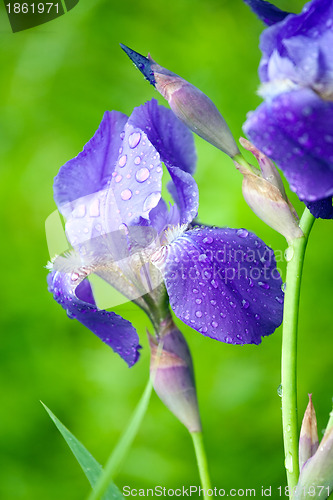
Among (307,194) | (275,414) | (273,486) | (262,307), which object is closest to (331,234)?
(275,414)

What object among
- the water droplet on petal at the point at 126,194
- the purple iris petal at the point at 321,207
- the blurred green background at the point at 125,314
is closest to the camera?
the purple iris petal at the point at 321,207

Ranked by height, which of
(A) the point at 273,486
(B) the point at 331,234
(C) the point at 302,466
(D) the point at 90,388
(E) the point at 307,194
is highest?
(E) the point at 307,194

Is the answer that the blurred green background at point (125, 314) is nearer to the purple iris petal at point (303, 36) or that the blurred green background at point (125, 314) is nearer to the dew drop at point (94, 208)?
the dew drop at point (94, 208)

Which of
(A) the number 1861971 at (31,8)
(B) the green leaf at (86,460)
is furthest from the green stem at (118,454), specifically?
(A) the number 1861971 at (31,8)

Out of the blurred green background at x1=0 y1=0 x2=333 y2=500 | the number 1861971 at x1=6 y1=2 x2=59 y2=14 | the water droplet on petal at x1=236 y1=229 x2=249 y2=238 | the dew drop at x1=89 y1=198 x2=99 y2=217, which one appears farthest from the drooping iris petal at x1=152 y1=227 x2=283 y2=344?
the number 1861971 at x1=6 y1=2 x2=59 y2=14

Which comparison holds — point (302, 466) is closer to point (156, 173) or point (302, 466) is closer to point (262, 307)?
point (262, 307)
